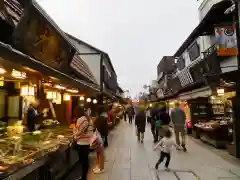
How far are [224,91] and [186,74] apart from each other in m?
11.0

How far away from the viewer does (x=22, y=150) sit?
20.6ft

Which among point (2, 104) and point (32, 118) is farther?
point (2, 104)

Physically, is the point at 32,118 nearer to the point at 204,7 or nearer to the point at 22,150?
the point at 22,150

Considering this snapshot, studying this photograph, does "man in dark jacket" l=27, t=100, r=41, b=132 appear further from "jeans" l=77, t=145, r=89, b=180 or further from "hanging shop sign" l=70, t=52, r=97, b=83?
"jeans" l=77, t=145, r=89, b=180

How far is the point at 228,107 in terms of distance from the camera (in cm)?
1584

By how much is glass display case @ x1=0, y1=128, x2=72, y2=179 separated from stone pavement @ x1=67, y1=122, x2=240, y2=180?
194 centimetres

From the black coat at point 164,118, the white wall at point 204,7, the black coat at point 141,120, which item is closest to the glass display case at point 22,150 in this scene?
the black coat at point 164,118

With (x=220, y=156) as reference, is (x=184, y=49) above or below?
above

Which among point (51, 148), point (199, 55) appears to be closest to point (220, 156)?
point (51, 148)

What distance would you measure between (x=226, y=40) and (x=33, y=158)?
9.71 m

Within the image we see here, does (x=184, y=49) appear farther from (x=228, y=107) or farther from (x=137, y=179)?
(x=137, y=179)

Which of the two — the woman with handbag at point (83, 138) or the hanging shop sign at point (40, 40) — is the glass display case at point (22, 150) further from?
the hanging shop sign at point (40, 40)

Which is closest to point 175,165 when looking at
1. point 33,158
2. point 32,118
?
point 33,158

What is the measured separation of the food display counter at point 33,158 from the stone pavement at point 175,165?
1.25m
